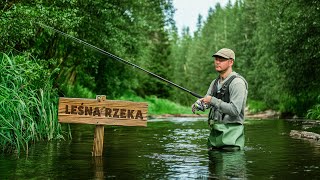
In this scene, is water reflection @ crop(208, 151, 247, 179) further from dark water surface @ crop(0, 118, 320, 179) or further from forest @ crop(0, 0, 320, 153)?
forest @ crop(0, 0, 320, 153)

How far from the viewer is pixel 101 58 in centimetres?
2422

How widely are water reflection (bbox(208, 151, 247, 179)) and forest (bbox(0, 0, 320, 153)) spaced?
9.46 feet

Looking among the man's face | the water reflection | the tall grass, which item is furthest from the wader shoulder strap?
the tall grass

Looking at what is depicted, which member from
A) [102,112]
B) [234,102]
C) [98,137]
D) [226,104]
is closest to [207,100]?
[226,104]

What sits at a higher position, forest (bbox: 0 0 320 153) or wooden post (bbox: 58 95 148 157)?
forest (bbox: 0 0 320 153)

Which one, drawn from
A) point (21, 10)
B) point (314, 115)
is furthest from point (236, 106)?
point (314, 115)

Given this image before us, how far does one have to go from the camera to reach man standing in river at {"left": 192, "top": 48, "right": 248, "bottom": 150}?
24.6ft

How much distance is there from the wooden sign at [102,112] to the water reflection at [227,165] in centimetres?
115

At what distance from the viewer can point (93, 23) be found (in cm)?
1962

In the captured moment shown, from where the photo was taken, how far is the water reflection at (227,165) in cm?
595

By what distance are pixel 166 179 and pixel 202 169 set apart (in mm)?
909

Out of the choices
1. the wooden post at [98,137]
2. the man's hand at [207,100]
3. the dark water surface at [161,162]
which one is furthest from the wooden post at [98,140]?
the man's hand at [207,100]

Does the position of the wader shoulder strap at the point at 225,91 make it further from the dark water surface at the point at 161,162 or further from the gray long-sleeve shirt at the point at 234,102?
the dark water surface at the point at 161,162

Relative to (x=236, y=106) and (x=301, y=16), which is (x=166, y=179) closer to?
(x=236, y=106)
